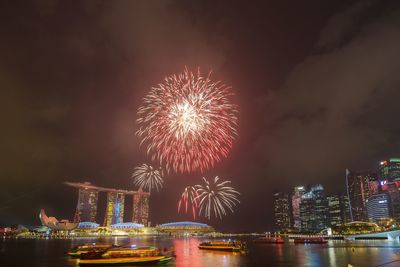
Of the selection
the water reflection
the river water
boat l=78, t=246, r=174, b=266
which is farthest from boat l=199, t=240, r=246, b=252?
boat l=78, t=246, r=174, b=266

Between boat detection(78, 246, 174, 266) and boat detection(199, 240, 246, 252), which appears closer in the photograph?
boat detection(78, 246, 174, 266)

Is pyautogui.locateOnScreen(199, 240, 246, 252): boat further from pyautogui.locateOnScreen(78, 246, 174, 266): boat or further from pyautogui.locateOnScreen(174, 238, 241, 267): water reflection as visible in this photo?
pyautogui.locateOnScreen(78, 246, 174, 266): boat

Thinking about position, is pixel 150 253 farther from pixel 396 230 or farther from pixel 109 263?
pixel 396 230

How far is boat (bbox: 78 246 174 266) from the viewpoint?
6438cm

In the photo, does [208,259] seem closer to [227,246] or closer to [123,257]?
[123,257]

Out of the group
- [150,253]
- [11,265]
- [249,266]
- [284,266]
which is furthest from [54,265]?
[284,266]

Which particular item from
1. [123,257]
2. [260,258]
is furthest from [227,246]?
[123,257]

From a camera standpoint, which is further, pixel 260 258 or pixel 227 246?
pixel 227 246

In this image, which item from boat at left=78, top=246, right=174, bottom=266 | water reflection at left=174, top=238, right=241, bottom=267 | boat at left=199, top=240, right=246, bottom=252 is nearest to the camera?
boat at left=78, top=246, right=174, bottom=266

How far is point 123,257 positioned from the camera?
6581cm

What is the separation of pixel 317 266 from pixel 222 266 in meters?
19.5

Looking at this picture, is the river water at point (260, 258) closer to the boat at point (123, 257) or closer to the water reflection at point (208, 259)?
Result: the water reflection at point (208, 259)

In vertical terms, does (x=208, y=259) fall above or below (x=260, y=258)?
above

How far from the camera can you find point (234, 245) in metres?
105
